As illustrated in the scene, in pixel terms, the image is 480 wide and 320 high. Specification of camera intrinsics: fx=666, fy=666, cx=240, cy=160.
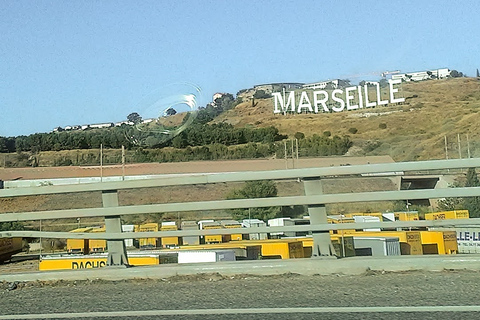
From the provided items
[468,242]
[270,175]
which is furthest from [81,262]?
[468,242]

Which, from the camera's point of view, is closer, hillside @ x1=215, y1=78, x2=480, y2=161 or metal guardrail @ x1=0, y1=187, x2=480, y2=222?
metal guardrail @ x1=0, y1=187, x2=480, y2=222

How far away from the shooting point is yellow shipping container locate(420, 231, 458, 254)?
975 centimetres

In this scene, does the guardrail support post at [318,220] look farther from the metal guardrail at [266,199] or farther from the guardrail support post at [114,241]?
the guardrail support post at [114,241]

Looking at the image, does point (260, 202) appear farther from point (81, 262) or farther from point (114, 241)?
point (81, 262)

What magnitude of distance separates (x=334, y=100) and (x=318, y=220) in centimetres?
14959

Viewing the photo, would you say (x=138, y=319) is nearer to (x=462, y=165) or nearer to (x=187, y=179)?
(x=187, y=179)

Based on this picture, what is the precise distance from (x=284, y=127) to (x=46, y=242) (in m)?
110

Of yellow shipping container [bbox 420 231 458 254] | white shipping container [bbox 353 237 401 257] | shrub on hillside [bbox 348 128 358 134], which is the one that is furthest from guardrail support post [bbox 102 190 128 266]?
shrub on hillside [bbox 348 128 358 134]

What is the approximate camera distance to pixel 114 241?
6.93m

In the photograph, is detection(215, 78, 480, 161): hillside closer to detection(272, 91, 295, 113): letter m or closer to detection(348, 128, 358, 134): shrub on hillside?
detection(348, 128, 358, 134): shrub on hillside

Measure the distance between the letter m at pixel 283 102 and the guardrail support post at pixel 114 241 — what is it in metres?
146

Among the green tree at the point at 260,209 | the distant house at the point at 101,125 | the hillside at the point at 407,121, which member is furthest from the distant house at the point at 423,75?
the green tree at the point at 260,209

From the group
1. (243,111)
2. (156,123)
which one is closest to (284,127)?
(243,111)

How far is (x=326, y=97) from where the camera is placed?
15450 centimetres
